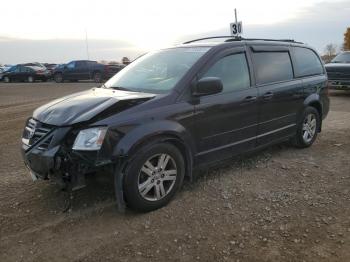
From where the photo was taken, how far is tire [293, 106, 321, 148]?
669 centimetres

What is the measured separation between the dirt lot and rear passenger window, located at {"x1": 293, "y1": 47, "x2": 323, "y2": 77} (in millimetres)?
1580

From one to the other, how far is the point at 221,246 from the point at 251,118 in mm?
2214

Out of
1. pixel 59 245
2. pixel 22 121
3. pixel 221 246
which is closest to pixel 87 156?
pixel 59 245

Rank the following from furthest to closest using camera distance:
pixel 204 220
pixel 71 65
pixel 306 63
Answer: pixel 71 65
pixel 306 63
pixel 204 220

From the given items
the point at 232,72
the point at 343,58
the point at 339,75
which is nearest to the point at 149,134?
the point at 232,72

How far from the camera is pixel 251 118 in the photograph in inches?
217

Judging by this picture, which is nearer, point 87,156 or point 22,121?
point 87,156

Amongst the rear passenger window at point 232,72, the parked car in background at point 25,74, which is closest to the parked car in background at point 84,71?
the parked car in background at point 25,74

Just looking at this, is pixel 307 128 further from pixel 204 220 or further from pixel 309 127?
pixel 204 220

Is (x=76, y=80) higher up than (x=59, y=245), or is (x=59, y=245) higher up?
(x=76, y=80)

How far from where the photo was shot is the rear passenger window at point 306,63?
6.61 m

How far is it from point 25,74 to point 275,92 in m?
29.5

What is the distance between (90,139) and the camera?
405 centimetres

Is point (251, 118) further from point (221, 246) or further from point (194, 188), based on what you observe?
point (221, 246)
